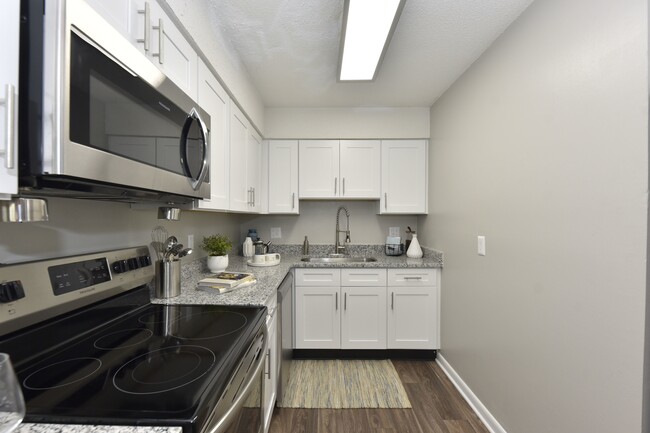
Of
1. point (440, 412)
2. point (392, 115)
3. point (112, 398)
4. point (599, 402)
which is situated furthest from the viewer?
point (392, 115)

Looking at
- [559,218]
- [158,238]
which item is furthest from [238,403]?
[559,218]

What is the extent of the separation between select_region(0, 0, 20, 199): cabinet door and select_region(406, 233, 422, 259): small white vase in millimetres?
2750

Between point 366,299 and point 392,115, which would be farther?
point 392,115

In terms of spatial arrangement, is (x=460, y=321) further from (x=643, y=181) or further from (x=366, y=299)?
(x=643, y=181)

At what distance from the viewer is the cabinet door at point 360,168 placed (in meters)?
2.93

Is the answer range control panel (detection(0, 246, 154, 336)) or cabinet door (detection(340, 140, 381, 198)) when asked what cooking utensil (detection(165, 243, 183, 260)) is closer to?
range control panel (detection(0, 246, 154, 336))

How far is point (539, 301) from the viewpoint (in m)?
1.39

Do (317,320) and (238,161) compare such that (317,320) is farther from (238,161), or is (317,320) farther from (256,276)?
(238,161)

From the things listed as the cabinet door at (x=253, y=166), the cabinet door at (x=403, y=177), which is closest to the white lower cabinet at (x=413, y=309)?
the cabinet door at (x=403, y=177)

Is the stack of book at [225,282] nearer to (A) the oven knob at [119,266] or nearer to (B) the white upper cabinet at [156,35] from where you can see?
(A) the oven knob at [119,266]

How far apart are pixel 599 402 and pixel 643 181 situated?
0.80 metres

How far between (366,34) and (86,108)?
1.38 m

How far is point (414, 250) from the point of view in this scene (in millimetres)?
2887

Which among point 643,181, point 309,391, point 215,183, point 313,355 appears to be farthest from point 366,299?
point 643,181
